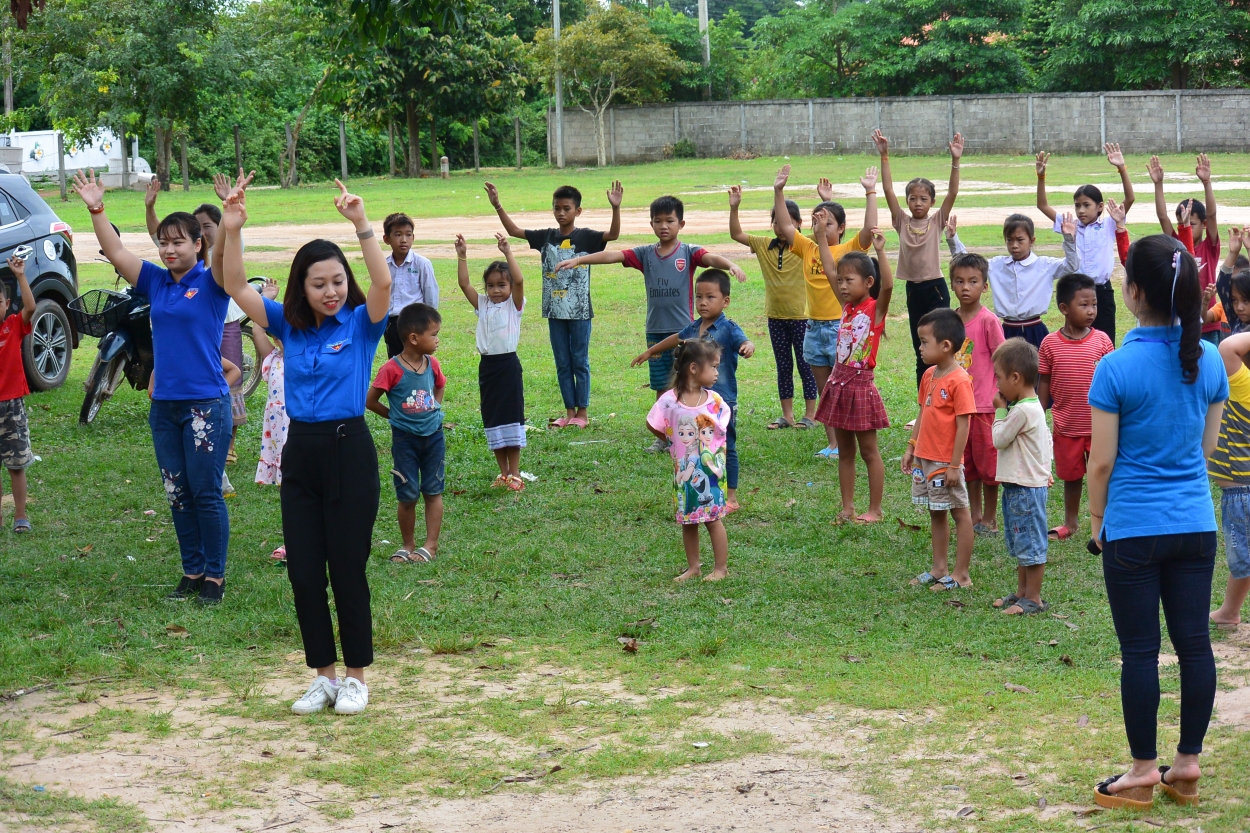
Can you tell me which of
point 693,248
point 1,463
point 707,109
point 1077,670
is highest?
point 707,109

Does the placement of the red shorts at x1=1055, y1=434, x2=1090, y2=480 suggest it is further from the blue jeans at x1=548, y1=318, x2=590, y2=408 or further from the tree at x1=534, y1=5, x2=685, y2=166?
the tree at x1=534, y1=5, x2=685, y2=166

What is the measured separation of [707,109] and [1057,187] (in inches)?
816

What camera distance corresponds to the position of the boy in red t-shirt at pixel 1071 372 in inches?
271

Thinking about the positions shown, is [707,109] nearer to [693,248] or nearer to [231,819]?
[693,248]

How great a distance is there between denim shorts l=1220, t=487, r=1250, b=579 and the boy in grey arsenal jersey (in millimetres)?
4050

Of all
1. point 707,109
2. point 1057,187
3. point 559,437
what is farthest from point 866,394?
point 707,109

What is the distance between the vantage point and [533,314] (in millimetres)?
15273

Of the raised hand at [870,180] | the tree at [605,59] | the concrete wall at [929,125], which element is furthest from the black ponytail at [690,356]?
the tree at [605,59]

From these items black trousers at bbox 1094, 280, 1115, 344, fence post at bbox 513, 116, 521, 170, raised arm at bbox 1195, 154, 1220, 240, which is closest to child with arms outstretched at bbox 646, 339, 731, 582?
raised arm at bbox 1195, 154, 1220, 240

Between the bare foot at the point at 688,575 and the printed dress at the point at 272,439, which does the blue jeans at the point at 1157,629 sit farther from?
the printed dress at the point at 272,439

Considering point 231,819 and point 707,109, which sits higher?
point 707,109

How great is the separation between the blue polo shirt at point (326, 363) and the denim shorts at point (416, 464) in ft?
6.44

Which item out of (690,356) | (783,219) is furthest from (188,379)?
(783,219)

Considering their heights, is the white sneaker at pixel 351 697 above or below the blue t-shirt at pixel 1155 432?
below
